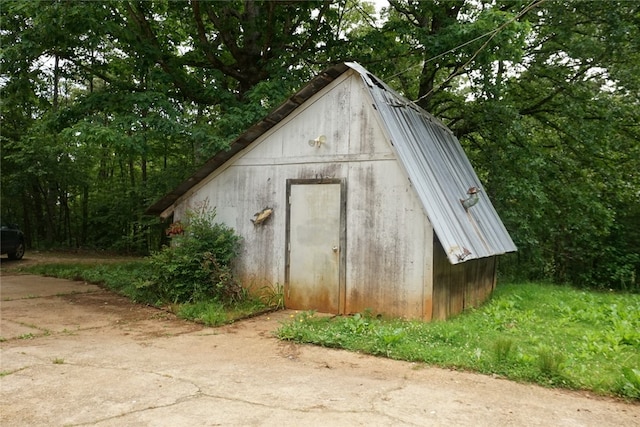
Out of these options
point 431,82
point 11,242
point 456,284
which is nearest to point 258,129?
point 456,284

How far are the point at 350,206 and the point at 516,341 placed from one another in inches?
132

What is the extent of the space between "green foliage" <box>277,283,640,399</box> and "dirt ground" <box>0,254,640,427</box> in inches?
8.0

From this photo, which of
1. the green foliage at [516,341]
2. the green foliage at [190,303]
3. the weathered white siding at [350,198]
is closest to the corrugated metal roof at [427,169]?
the weathered white siding at [350,198]

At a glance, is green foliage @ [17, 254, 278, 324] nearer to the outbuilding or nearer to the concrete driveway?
the outbuilding

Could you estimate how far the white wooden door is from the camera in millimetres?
8414

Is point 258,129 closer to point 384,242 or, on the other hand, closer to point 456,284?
point 384,242

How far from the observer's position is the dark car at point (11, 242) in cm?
1619

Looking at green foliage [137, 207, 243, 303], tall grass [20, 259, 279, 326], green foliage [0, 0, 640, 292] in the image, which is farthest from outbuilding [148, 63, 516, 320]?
green foliage [0, 0, 640, 292]

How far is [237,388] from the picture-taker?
15.5 feet

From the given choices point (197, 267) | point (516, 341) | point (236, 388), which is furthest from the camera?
point (197, 267)

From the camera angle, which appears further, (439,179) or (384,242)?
(439,179)

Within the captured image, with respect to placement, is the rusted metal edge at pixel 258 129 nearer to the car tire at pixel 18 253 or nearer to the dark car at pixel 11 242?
the dark car at pixel 11 242

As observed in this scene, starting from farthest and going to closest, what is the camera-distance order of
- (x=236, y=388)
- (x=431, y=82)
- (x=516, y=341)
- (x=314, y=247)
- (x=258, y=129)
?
(x=431, y=82) < (x=258, y=129) < (x=314, y=247) < (x=516, y=341) < (x=236, y=388)

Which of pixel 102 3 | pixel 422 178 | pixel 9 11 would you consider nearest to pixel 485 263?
pixel 422 178
